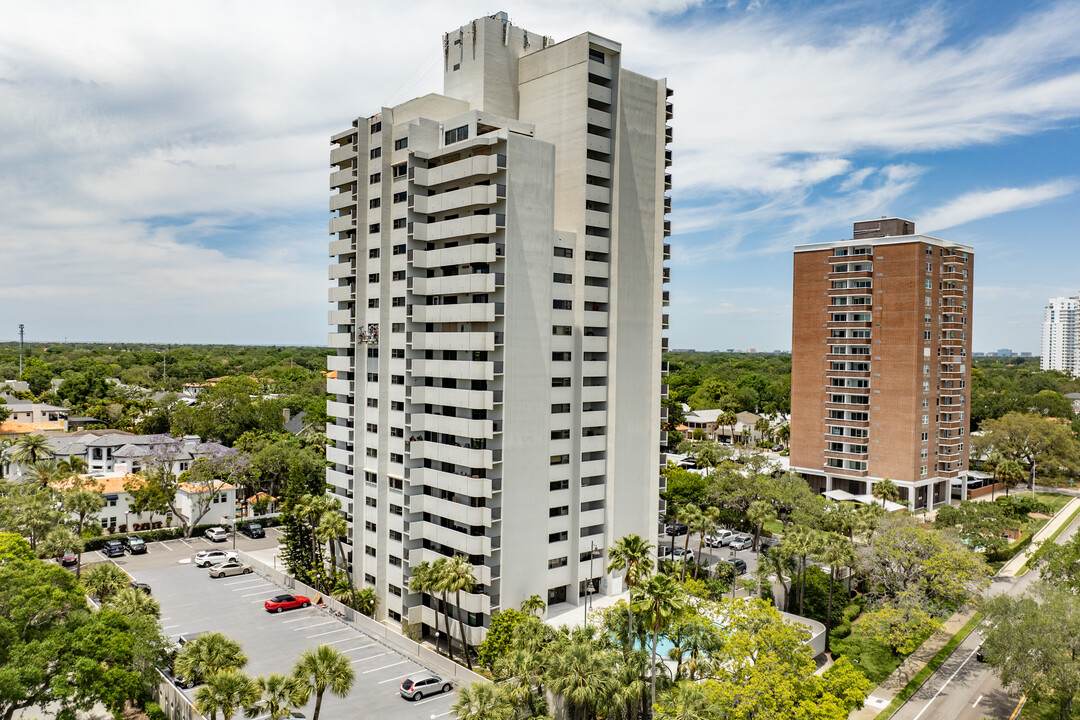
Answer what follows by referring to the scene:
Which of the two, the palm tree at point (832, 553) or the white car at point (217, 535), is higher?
the palm tree at point (832, 553)

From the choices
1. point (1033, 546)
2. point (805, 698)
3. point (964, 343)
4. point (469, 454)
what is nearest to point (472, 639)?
point (469, 454)

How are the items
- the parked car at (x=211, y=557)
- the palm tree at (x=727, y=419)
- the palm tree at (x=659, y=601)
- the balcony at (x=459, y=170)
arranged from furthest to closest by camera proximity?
the palm tree at (x=727, y=419) < the parked car at (x=211, y=557) < the balcony at (x=459, y=170) < the palm tree at (x=659, y=601)

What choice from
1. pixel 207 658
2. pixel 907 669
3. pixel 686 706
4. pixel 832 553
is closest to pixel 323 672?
pixel 207 658

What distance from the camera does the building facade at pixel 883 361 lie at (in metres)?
91.3

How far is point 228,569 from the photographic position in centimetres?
7144

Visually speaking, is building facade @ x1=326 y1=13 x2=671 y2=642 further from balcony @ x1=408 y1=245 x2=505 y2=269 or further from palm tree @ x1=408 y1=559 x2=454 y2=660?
palm tree @ x1=408 y1=559 x2=454 y2=660

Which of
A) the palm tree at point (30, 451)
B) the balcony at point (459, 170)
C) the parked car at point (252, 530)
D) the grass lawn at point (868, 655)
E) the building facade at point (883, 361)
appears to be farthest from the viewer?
the building facade at point (883, 361)

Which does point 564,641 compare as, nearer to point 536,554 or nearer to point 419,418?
point 536,554

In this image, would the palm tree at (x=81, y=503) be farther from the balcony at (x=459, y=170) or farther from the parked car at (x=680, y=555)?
the parked car at (x=680, y=555)

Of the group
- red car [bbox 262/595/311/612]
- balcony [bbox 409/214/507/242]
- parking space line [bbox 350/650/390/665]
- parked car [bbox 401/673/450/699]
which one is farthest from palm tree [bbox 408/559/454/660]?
balcony [bbox 409/214/507/242]

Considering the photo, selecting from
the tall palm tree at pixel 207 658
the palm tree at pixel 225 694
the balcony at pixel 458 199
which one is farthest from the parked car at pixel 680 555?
the palm tree at pixel 225 694

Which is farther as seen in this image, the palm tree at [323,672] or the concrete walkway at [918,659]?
the concrete walkway at [918,659]

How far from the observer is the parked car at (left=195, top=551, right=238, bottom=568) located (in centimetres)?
7344

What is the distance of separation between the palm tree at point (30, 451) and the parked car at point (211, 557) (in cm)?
2945
